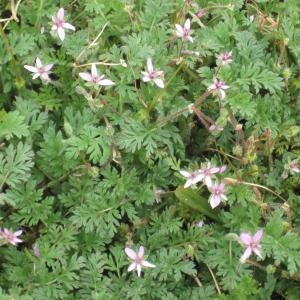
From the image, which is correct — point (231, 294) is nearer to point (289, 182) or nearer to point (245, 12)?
point (289, 182)

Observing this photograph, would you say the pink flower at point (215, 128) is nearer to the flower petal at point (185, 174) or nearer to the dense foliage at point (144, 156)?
the dense foliage at point (144, 156)

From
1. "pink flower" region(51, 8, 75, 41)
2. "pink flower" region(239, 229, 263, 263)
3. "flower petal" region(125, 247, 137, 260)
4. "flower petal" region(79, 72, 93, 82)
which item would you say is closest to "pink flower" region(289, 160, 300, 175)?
"pink flower" region(239, 229, 263, 263)

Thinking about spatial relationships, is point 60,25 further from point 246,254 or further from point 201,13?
point 246,254

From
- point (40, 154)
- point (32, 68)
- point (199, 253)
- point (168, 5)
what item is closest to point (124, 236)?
point (199, 253)

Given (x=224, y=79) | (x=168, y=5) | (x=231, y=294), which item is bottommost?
(x=231, y=294)

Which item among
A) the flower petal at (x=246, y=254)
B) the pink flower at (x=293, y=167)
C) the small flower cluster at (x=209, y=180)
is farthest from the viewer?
the pink flower at (x=293, y=167)

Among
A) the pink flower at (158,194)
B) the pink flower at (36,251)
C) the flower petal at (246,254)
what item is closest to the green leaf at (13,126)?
the pink flower at (36,251)

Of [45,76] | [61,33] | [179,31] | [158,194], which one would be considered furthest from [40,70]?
[158,194]

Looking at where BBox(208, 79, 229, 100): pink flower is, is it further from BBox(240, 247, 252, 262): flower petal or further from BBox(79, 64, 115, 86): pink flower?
BBox(240, 247, 252, 262): flower petal
